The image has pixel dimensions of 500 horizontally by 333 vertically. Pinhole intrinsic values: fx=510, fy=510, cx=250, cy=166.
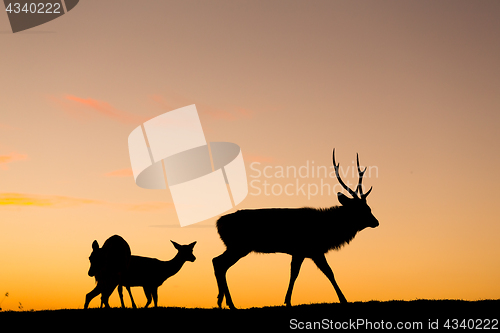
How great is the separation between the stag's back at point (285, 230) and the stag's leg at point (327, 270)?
21 cm

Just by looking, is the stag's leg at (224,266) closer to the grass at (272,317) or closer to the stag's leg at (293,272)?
the stag's leg at (293,272)

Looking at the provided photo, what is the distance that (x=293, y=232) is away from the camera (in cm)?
1366

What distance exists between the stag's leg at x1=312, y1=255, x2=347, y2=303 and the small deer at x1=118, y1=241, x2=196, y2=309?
14.9 ft

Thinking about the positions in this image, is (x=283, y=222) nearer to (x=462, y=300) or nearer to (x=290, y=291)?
(x=290, y=291)

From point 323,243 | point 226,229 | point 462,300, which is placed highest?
point 226,229

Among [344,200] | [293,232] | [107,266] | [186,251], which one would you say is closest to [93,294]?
[107,266]

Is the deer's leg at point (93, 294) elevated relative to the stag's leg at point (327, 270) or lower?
elevated

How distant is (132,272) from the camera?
1477 cm

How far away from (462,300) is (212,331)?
645 centimetres

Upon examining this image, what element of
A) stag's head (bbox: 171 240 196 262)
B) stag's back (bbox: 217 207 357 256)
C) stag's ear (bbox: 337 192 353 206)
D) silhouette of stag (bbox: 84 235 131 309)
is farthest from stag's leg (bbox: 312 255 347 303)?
silhouette of stag (bbox: 84 235 131 309)

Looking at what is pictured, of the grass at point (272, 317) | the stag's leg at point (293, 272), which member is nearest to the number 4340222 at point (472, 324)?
the grass at point (272, 317)

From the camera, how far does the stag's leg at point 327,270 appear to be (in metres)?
12.4

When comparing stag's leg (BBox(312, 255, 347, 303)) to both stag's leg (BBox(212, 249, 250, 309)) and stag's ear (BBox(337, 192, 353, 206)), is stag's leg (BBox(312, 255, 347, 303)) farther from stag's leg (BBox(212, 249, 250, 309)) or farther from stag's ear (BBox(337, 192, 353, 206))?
stag's ear (BBox(337, 192, 353, 206))

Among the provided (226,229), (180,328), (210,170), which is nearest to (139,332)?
(180,328)
